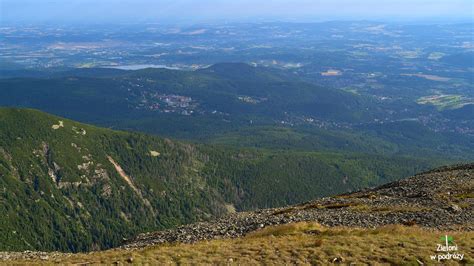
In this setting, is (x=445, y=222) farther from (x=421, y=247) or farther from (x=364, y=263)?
(x=364, y=263)

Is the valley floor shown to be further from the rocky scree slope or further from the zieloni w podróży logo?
the rocky scree slope

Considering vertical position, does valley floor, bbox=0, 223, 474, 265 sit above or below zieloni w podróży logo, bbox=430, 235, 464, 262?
below

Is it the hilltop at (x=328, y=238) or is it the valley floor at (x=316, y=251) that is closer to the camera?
the valley floor at (x=316, y=251)

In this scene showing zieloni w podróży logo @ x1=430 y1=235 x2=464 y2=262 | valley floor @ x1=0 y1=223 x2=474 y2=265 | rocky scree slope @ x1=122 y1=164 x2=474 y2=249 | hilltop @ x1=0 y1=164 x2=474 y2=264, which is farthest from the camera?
rocky scree slope @ x1=122 y1=164 x2=474 y2=249

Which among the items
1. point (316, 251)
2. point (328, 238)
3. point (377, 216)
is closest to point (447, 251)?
point (316, 251)

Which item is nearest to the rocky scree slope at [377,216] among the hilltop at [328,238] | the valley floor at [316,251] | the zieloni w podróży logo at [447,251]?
the hilltop at [328,238]

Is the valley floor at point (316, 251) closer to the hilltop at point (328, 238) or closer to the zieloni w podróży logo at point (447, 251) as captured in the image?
A: the hilltop at point (328, 238)

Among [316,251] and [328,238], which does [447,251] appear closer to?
[316,251]

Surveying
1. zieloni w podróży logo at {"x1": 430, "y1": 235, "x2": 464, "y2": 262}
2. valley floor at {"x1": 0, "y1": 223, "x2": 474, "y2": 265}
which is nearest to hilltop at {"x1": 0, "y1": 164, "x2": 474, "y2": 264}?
valley floor at {"x1": 0, "y1": 223, "x2": 474, "y2": 265}
